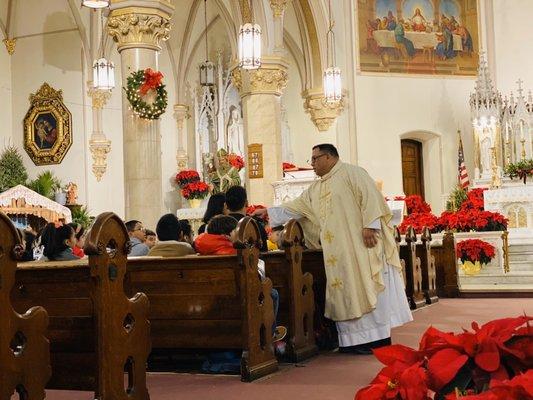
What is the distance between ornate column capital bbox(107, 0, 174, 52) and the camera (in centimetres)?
1165

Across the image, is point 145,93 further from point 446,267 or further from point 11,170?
point 11,170

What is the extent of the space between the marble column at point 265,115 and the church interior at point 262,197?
40mm

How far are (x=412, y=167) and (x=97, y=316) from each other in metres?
17.9

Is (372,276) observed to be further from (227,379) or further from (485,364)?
(485,364)

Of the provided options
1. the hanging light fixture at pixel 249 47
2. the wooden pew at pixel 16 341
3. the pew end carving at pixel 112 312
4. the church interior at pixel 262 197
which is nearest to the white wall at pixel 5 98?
the church interior at pixel 262 197

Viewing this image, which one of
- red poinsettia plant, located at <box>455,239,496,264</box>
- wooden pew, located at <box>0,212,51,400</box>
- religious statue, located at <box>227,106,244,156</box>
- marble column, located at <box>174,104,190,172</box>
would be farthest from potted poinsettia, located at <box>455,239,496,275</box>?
marble column, located at <box>174,104,190,172</box>

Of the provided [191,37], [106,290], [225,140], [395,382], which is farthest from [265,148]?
[395,382]

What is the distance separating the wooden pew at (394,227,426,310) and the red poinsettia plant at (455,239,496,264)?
2.81m

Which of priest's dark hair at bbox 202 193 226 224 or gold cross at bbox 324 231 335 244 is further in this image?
Answer: priest's dark hair at bbox 202 193 226 224

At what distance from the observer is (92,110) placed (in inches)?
767

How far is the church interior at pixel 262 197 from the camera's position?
396 centimetres

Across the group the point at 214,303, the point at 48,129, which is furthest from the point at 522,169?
the point at 214,303

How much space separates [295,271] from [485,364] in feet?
16.1

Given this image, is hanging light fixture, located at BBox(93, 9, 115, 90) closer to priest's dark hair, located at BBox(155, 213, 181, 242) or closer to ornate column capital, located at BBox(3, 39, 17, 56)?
ornate column capital, located at BBox(3, 39, 17, 56)
